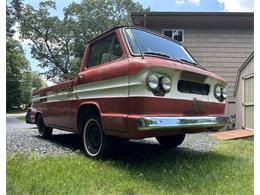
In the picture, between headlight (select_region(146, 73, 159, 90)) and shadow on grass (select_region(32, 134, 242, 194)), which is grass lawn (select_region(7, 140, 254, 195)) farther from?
headlight (select_region(146, 73, 159, 90))

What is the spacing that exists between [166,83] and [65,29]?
1.44 m

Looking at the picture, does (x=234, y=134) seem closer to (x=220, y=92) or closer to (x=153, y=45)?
(x=220, y=92)

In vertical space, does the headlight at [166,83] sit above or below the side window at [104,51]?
below

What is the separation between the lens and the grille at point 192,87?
2420mm

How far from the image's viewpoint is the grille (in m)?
2.42

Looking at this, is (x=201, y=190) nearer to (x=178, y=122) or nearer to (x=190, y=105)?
(x=178, y=122)

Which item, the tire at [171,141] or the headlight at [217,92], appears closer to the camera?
the headlight at [217,92]

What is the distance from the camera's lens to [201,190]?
2.08m

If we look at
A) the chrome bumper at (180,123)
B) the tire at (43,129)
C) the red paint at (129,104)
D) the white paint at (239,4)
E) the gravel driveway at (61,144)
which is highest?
the white paint at (239,4)

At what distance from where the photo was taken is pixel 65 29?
3.06 meters

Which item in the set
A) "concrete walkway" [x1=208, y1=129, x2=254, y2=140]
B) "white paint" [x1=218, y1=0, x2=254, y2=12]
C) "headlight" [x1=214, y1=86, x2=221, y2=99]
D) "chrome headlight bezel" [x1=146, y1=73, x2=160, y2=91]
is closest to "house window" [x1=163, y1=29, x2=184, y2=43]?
"concrete walkway" [x1=208, y1=129, x2=254, y2=140]

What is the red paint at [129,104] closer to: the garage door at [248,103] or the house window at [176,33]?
the garage door at [248,103]

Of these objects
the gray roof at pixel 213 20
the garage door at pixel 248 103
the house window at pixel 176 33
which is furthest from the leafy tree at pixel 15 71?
the house window at pixel 176 33

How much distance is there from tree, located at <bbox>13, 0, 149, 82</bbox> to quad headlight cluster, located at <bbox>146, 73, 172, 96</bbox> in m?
1.24
